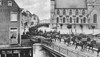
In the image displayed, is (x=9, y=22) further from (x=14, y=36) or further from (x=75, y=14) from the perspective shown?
(x=75, y=14)

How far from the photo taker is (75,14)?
8181cm

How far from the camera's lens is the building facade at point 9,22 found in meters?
34.7

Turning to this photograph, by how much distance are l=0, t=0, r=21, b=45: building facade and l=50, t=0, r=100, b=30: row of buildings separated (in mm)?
42134

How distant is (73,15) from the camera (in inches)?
3219

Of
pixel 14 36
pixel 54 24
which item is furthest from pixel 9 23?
pixel 54 24

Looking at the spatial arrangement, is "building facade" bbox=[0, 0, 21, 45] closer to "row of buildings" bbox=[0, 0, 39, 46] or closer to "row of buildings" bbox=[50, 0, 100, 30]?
"row of buildings" bbox=[0, 0, 39, 46]

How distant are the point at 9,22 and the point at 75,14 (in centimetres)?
5051

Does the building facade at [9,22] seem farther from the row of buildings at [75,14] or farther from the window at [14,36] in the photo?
the row of buildings at [75,14]

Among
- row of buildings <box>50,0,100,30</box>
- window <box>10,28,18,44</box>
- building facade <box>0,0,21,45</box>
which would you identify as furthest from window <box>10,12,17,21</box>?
row of buildings <box>50,0,100,30</box>

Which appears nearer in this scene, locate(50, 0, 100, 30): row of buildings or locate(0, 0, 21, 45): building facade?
locate(0, 0, 21, 45): building facade

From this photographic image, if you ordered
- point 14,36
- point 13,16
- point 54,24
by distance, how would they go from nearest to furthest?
point 14,36, point 13,16, point 54,24

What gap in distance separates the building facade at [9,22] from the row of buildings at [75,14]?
42134 mm

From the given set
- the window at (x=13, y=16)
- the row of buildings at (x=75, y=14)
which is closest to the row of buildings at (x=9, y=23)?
the window at (x=13, y=16)

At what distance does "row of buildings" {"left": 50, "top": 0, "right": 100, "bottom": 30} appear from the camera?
3056 inches
